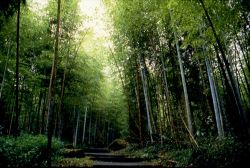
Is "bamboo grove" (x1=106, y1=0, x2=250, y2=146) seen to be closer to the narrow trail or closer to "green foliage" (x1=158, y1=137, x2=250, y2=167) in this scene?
"green foliage" (x1=158, y1=137, x2=250, y2=167)

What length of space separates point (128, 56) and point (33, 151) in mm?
8041

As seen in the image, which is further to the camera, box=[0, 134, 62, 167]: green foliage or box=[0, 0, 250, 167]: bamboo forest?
box=[0, 0, 250, 167]: bamboo forest

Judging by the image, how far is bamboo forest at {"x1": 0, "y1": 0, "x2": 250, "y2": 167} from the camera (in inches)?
261

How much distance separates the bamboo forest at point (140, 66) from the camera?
6.63m

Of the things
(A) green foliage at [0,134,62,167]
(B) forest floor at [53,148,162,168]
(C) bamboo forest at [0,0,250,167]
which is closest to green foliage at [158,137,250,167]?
(C) bamboo forest at [0,0,250,167]

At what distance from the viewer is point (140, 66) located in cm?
1297

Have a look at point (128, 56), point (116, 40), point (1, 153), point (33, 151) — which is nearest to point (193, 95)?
point (128, 56)

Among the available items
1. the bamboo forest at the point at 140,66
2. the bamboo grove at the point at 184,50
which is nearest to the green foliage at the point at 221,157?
the bamboo forest at the point at 140,66

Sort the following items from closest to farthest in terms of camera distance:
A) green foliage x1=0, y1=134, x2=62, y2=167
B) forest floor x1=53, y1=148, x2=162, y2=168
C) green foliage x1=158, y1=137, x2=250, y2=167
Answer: green foliage x1=158, y1=137, x2=250, y2=167 → green foliage x1=0, y1=134, x2=62, y2=167 → forest floor x1=53, y1=148, x2=162, y2=168

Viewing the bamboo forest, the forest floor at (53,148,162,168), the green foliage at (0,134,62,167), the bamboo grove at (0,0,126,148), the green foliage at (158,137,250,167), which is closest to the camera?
the green foliage at (158,137,250,167)

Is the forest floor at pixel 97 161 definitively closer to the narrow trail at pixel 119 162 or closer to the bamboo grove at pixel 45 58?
the narrow trail at pixel 119 162

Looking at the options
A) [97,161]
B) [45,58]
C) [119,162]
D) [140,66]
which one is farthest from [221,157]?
[45,58]

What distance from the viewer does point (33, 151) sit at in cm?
611

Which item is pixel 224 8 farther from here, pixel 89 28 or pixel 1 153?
pixel 89 28
